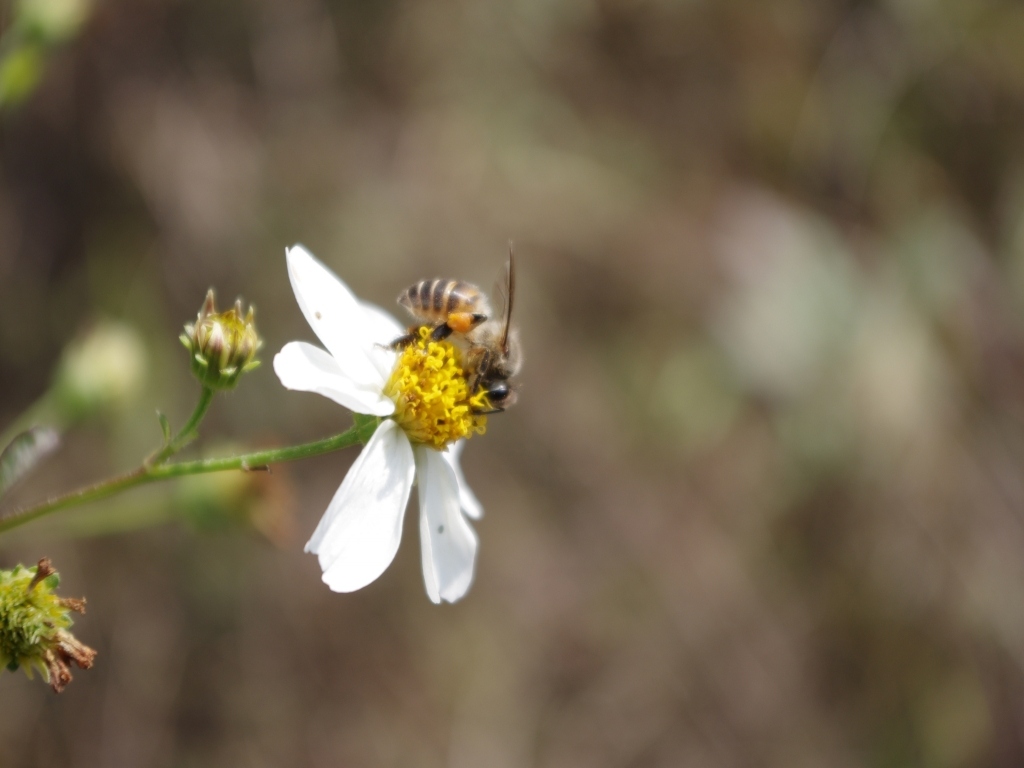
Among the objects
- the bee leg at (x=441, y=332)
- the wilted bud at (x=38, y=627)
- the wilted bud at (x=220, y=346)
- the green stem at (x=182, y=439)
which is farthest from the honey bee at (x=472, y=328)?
the wilted bud at (x=38, y=627)

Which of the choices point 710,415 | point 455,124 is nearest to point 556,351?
point 710,415

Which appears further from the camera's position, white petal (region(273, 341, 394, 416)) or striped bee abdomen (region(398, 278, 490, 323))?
striped bee abdomen (region(398, 278, 490, 323))

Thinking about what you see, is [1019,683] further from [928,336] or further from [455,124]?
[455,124]

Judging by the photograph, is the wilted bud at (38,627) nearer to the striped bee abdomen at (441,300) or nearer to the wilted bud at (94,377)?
the striped bee abdomen at (441,300)

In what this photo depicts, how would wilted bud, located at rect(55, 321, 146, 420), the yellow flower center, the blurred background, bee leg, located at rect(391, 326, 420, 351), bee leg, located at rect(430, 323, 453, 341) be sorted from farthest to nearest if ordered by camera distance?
the blurred background, wilted bud, located at rect(55, 321, 146, 420), bee leg, located at rect(430, 323, 453, 341), bee leg, located at rect(391, 326, 420, 351), the yellow flower center

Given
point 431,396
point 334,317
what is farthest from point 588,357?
point 334,317

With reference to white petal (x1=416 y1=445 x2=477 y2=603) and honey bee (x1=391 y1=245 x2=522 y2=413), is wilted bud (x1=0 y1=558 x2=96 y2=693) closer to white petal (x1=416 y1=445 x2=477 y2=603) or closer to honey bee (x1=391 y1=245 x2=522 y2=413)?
white petal (x1=416 y1=445 x2=477 y2=603)

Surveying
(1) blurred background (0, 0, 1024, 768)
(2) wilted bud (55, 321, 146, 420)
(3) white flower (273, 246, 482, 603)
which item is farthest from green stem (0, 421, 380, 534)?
(1) blurred background (0, 0, 1024, 768)

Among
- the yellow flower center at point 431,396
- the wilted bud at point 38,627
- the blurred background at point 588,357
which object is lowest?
the wilted bud at point 38,627
